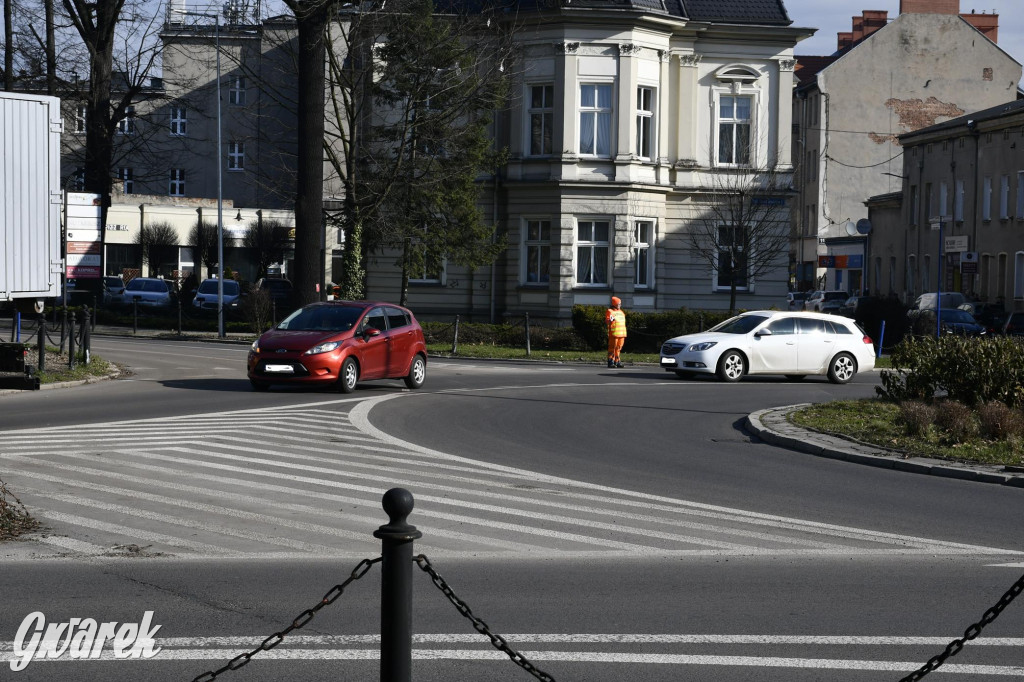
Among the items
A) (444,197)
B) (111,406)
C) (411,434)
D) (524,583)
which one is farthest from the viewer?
(444,197)

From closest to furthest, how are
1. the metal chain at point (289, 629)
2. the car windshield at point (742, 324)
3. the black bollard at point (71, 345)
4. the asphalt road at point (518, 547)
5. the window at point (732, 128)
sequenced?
the metal chain at point (289, 629)
the asphalt road at point (518, 547)
the black bollard at point (71, 345)
the car windshield at point (742, 324)
the window at point (732, 128)

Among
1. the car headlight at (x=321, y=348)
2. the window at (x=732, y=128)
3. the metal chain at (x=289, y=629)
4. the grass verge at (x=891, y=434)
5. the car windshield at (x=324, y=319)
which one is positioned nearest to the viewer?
the metal chain at (x=289, y=629)

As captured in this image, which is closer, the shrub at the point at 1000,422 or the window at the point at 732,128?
the shrub at the point at 1000,422

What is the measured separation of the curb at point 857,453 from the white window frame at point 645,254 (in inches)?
981

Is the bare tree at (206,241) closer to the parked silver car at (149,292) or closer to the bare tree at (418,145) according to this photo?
the parked silver car at (149,292)

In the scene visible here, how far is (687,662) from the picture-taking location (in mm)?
6105

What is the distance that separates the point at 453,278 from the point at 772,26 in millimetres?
14396

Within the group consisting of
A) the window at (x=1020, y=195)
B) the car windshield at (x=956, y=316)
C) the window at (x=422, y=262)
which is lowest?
the car windshield at (x=956, y=316)

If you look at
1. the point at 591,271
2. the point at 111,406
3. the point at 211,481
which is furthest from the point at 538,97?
the point at 211,481

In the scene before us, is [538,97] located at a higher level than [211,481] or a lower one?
higher

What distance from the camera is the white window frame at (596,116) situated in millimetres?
42125

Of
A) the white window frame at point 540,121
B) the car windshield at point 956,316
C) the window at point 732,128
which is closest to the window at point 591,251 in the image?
the white window frame at point 540,121

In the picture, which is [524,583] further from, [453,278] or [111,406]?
[453,278]

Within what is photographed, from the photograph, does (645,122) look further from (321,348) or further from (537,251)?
(321,348)
